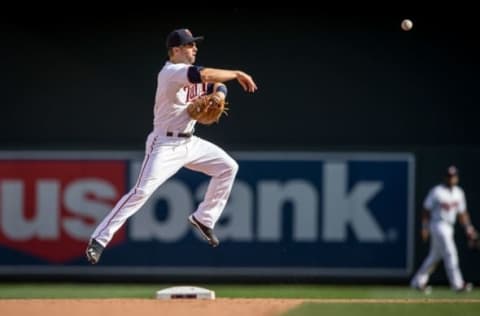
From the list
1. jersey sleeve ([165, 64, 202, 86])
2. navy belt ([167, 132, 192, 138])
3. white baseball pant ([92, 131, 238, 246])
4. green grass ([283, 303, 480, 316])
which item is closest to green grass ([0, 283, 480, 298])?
green grass ([283, 303, 480, 316])

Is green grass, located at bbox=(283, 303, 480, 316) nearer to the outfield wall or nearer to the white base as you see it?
the white base

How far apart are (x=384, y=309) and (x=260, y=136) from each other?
5.27 meters

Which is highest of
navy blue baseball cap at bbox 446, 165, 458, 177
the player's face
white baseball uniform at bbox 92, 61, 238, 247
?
the player's face

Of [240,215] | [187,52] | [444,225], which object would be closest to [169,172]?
[187,52]

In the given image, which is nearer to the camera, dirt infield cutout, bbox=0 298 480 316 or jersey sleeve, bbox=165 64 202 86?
jersey sleeve, bbox=165 64 202 86

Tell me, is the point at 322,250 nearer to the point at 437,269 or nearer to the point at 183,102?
the point at 437,269

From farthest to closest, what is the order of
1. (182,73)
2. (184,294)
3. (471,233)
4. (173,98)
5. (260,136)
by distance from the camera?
(260,136) < (471,233) < (184,294) < (173,98) < (182,73)

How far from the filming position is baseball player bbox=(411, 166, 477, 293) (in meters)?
13.0

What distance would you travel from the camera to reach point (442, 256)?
43.0 feet

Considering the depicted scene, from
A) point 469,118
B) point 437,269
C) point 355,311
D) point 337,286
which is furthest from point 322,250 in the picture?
point 355,311

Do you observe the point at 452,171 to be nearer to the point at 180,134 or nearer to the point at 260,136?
the point at 260,136

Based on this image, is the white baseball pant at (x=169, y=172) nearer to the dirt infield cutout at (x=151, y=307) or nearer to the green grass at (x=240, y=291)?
the dirt infield cutout at (x=151, y=307)

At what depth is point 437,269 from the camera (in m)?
13.5

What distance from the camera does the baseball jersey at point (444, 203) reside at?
13.0 m
